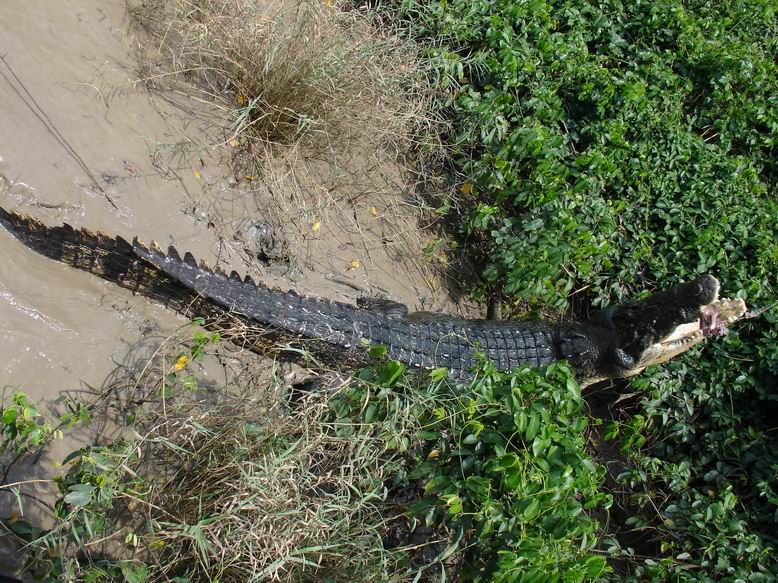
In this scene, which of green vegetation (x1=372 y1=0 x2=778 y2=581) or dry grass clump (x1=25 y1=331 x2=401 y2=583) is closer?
dry grass clump (x1=25 y1=331 x2=401 y2=583)

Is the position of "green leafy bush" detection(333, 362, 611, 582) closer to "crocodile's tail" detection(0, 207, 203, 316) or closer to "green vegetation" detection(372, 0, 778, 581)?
"crocodile's tail" detection(0, 207, 203, 316)

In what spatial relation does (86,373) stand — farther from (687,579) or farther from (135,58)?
(687,579)

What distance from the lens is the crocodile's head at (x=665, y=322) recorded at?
406cm

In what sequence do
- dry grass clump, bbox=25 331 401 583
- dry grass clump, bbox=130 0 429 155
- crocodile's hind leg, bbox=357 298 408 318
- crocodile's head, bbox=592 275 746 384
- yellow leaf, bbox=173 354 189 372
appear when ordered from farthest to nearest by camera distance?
crocodile's hind leg, bbox=357 298 408 318 < dry grass clump, bbox=130 0 429 155 < crocodile's head, bbox=592 275 746 384 < yellow leaf, bbox=173 354 189 372 < dry grass clump, bbox=25 331 401 583

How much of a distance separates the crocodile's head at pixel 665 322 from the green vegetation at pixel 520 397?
299 mm

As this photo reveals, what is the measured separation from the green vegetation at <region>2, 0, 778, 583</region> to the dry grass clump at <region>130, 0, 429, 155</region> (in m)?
0.03

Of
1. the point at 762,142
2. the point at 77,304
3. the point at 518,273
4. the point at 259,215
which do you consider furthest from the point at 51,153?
the point at 762,142

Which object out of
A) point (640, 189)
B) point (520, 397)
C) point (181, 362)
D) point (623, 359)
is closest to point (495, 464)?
point (520, 397)

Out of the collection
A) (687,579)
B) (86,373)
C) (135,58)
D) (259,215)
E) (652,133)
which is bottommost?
(687,579)

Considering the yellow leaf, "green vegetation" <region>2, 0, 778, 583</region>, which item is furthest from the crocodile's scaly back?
the yellow leaf

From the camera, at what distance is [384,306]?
4.40m

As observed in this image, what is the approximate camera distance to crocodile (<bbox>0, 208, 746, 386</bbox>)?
10.8ft

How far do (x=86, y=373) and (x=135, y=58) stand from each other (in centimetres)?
209

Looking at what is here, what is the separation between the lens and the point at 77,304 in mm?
3312
